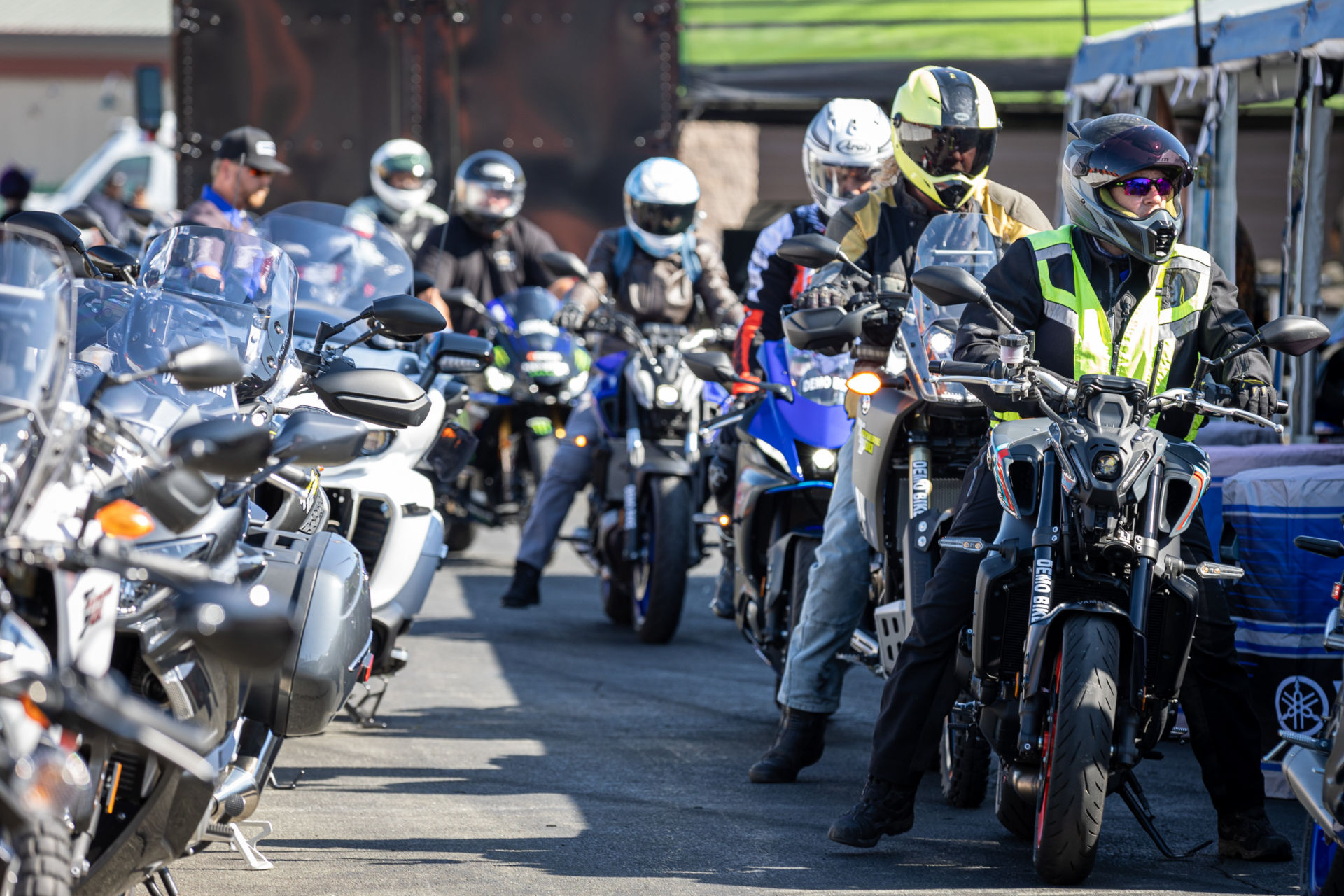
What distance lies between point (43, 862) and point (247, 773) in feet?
4.38

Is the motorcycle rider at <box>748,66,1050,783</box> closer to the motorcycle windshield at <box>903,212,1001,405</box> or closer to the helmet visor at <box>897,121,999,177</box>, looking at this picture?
the helmet visor at <box>897,121,999,177</box>

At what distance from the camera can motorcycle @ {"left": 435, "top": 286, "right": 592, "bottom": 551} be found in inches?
400

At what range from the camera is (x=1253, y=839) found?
4.91 m

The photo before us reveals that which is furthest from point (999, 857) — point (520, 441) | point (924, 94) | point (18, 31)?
point (18, 31)

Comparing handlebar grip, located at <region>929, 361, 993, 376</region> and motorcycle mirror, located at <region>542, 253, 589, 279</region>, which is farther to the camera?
motorcycle mirror, located at <region>542, 253, 589, 279</region>

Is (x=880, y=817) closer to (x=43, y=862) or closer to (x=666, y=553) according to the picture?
(x=43, y=862)

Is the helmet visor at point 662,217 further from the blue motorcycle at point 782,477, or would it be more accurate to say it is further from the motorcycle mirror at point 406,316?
the motorcycle mirror at point 406,316

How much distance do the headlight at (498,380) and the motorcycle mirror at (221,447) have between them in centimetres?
677

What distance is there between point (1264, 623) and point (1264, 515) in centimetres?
33

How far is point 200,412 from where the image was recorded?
389cm

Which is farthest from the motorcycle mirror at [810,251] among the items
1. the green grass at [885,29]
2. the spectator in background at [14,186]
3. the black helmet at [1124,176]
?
the green grass at [885,29]

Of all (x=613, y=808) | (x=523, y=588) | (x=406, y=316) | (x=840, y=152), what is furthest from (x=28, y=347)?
(x=523, y=588)

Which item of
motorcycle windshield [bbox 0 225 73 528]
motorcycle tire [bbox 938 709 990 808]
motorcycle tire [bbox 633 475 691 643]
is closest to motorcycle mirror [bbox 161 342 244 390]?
motorcycle windshield [bbox 0 225 73 528]

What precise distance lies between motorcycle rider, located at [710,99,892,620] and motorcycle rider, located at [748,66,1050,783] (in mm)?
679
